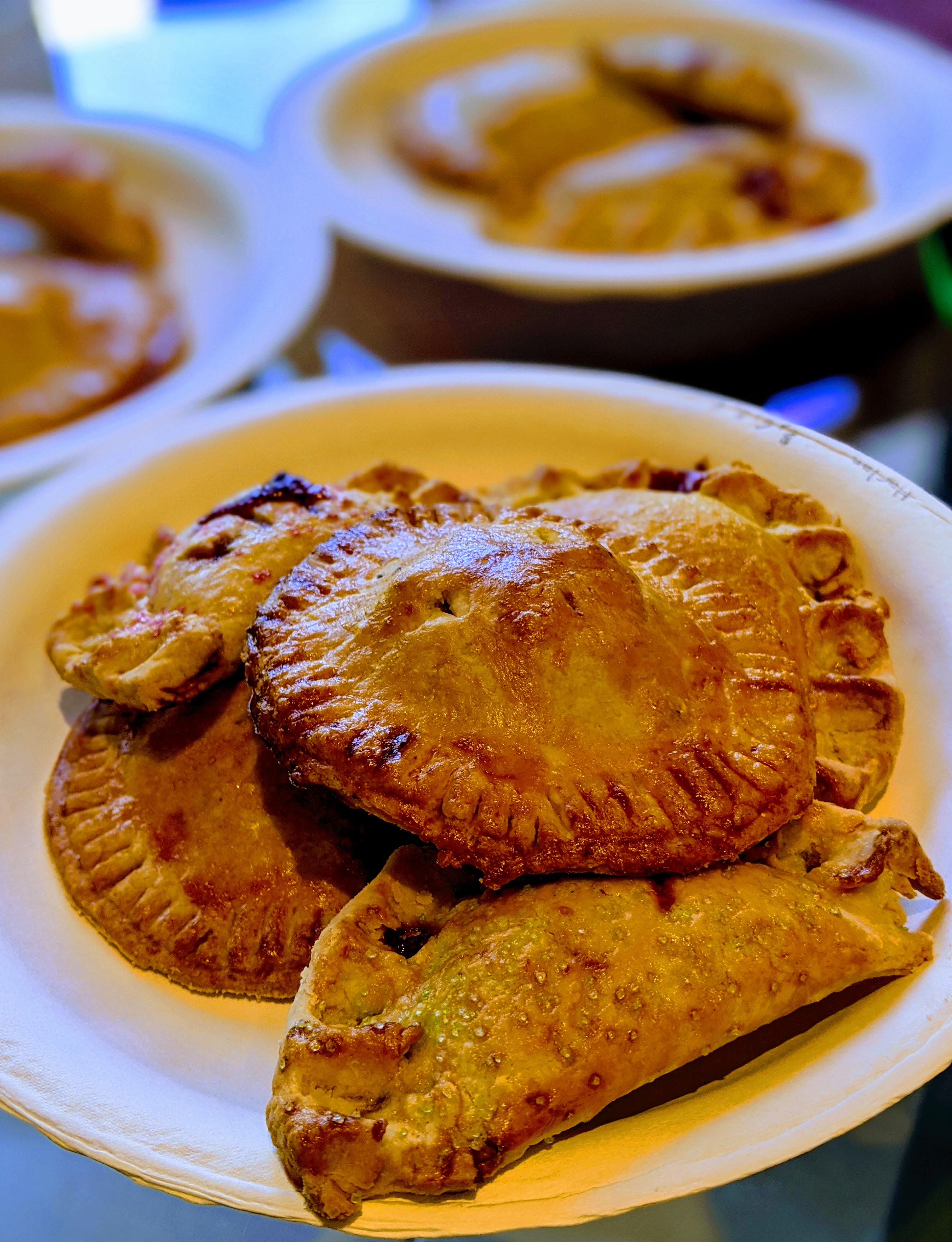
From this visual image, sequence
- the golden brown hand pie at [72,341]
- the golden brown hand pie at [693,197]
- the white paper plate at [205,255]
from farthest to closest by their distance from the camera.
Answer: the golden brown hand pie at [693,197], the golden brown hand pie at [72,341], the white paper plate at [205,255]

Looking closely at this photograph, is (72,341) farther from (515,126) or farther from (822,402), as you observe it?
(822,402)

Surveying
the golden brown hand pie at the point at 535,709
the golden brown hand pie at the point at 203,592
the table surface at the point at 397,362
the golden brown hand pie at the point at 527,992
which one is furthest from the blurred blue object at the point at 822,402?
the golden brown hand pie at the point at 527,992

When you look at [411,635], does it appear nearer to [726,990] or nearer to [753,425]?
[726,990]

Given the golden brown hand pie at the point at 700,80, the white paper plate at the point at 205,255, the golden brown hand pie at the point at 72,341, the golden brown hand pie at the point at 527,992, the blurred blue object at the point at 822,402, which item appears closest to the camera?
the golden brown hand pie at the point at 527,992

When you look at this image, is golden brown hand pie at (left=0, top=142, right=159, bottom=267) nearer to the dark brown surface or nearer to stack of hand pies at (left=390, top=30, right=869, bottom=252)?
the dark brown surface

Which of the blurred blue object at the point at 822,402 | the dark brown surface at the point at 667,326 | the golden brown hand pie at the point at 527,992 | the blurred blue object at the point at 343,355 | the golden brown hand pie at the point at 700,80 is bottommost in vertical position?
the blurred blue object at the point at 822,402

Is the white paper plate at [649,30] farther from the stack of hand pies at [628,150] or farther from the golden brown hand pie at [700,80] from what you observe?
the golden brown hand pie at [700,80]

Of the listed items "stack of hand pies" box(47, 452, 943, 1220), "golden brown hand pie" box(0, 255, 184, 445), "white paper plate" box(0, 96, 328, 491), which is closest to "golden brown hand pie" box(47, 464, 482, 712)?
"stack of hand pies" box(47, 452, 943, 1220)
